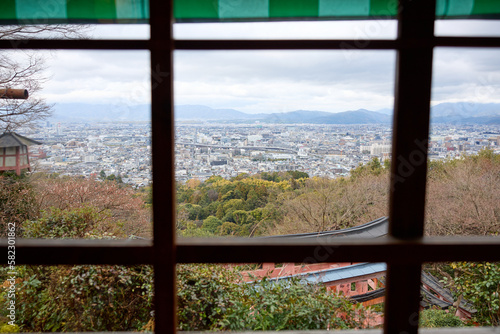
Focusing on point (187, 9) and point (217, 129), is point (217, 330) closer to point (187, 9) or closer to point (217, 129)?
point (187, 9)

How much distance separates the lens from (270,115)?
4.93 meters

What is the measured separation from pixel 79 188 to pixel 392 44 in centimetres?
497

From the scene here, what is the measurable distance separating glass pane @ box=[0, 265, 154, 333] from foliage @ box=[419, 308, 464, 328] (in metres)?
3.43

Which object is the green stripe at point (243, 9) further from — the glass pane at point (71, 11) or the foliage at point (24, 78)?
the foliage at point (24, 78)

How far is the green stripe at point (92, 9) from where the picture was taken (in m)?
1.42

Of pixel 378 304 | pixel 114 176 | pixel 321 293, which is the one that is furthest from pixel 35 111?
pixel 378 304

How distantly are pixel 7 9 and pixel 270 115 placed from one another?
3844 mm

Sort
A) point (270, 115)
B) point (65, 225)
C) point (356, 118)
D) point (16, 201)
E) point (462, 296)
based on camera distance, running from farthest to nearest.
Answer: point (270, 115) → point (356, 118) → point (16, 201) → point (462, 296) → point (65, 225)

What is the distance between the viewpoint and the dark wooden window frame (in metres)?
1.15

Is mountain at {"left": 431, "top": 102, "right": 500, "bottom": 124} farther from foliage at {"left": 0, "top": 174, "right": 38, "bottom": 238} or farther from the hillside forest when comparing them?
foliage at {"left": 0, "top": 174, "right": 38, "bottom": 238}

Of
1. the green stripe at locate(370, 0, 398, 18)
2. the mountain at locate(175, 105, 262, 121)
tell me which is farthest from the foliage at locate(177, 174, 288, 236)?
the green stripe at locate(370, 0, 398, 18)

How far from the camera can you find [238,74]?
5.12 meters

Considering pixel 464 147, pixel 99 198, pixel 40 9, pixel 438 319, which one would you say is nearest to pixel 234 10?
pixel 40 9

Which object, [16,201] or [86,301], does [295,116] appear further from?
[16,201]
